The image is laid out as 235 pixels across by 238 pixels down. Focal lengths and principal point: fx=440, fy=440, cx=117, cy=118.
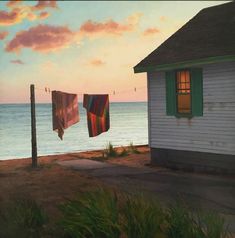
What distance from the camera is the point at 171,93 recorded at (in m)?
15.4

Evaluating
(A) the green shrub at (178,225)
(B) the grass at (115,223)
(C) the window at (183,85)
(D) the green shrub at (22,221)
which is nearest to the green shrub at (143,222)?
(B) the grass at (115,223)

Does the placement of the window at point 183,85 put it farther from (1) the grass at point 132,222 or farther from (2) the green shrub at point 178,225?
(2) the green shrub at point 178,225

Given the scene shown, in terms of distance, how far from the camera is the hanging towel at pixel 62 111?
1678cm

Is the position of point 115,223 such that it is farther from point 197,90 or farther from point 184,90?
point 184,90

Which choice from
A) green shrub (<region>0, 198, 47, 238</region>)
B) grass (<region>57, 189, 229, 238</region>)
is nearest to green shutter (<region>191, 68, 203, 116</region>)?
green shrub (<region>0, 198, 47, 238</region>)

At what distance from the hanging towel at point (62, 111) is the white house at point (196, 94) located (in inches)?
116

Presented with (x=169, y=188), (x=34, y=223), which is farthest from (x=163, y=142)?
(x=34, y=223)

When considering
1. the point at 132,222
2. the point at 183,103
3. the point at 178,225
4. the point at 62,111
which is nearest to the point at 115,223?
the point at 132,222

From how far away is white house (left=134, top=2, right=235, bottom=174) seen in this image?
1384 cm

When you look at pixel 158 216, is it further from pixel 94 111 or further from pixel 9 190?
pixel 94 111

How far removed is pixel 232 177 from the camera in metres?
13.7

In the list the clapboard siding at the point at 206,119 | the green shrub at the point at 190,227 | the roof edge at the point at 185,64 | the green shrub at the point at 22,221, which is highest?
the roof edge at the point at 185,64

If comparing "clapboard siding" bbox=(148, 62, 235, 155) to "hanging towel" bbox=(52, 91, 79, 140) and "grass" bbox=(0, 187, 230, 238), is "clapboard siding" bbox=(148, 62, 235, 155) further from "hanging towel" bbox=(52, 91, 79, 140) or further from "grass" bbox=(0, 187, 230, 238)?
"grass" bbox=(0, 187, 230, 238)

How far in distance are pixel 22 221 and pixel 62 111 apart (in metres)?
9.97
